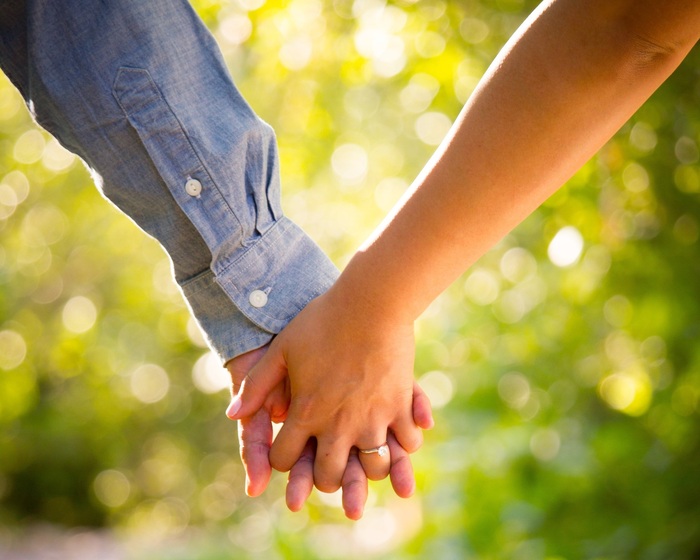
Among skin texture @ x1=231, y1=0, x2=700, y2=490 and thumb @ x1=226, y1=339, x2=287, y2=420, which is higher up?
skin texture @ x1=231, y1=0, x2=700, y2=490

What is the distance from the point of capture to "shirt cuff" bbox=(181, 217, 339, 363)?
1.18 m

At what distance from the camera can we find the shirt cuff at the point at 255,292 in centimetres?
118

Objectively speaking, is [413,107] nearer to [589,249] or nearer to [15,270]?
[589,249]

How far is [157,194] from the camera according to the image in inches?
45.2

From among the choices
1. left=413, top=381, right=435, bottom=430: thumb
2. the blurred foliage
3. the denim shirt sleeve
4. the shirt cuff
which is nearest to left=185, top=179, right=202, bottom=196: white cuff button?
the denim shirt sleeve

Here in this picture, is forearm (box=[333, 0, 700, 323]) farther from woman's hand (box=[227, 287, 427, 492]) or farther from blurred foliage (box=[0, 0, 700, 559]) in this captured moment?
blurred foliage (box=[0, 0, 700, 559])

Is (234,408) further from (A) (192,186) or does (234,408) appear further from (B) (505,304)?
(B) (505,304)

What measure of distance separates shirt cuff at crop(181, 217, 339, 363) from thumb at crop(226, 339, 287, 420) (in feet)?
0.15

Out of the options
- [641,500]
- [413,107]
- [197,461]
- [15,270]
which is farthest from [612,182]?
[197,461]

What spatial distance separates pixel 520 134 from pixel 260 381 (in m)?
0.56

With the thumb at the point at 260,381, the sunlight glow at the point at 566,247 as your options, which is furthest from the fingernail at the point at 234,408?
the sunlight glow at the point at 566,247

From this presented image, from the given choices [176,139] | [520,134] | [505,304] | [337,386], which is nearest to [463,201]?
[520,134]

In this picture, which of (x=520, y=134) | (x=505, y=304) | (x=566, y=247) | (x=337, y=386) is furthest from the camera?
(x=505, y=304)

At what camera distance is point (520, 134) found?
0.95 meters
